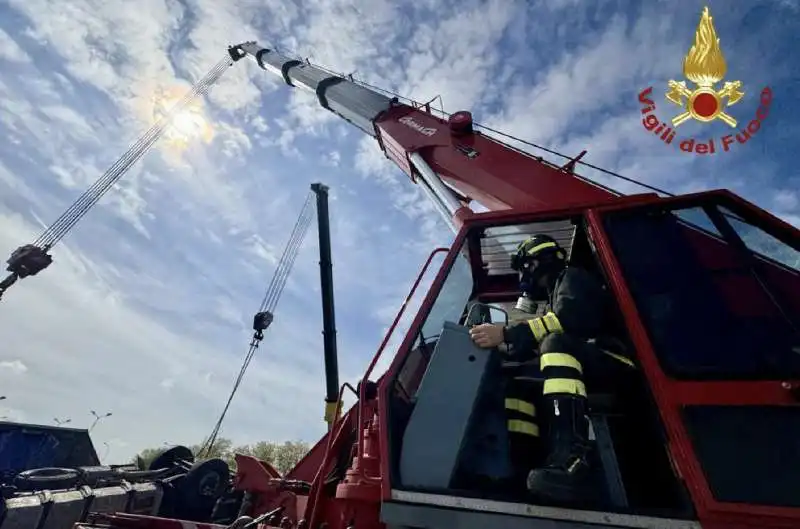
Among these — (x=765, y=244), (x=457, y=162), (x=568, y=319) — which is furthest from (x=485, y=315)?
(x=457, y=162)

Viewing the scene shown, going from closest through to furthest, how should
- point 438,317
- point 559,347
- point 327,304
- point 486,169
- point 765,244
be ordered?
1. point 559,347
2. point 765,244
3. point 438,317
4. point 486,169
5. point 327,304

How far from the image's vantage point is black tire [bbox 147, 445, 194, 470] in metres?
7.27

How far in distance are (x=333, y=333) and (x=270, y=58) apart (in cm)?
917

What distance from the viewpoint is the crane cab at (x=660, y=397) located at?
2.02m

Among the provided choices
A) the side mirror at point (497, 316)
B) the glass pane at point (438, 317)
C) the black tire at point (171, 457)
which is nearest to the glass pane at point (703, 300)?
the side mirror at point (497, 316)

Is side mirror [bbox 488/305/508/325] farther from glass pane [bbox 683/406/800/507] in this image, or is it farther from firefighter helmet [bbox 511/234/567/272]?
glass pane [bbox 683/406/800/507]

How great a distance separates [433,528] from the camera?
2.28 metres

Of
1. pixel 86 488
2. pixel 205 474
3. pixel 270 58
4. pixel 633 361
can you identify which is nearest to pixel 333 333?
pixel 205 474

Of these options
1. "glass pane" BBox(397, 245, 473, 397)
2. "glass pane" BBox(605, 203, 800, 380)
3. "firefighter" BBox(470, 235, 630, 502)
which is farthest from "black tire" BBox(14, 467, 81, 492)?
"glass pane" BBox(605, 203, 800, 380)

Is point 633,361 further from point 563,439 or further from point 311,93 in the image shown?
point 311,93

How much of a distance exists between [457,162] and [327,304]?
7.66 meters

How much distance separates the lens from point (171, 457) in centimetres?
746

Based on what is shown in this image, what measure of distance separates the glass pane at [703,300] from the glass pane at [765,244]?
0.26 feet

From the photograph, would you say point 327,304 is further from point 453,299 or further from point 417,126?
point 453,299
